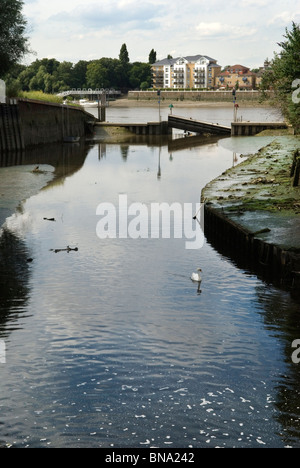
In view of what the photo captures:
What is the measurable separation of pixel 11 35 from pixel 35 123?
9.73 meters

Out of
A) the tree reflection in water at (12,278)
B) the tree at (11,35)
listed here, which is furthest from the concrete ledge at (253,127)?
the tree reflection in water at (12,278)

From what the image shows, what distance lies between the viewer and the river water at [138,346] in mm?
12734

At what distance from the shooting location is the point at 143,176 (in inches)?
1934

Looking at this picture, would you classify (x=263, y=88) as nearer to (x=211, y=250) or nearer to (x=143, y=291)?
(x=211, y=250)

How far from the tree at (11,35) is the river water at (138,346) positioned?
135ft

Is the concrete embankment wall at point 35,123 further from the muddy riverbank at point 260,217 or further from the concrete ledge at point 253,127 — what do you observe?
the muddy riverbank at point 260,217

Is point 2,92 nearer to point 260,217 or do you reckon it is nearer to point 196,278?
point 260,217

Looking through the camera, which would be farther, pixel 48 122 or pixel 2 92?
pixel 48 122

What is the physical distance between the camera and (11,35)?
66562 mm

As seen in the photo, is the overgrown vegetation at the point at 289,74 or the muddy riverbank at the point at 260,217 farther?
the overgrown vegetation at the point at 289,74

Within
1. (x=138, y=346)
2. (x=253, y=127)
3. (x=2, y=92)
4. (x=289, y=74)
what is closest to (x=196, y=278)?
(x=138, y=346)

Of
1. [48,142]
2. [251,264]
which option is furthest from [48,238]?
[48,142]

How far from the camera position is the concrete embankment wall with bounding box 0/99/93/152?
62.3 metres
